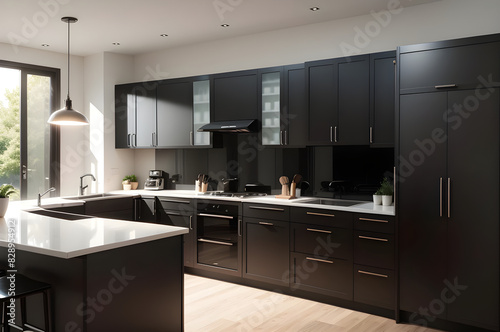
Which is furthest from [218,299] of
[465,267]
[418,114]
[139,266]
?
[418,114]

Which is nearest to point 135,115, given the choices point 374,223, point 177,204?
point 177,204

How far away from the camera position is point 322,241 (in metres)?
A: 4.18

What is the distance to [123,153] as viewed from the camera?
20.8 ft

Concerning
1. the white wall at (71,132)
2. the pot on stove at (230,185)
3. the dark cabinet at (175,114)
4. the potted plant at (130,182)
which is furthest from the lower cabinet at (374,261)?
the white wall at (71,132)

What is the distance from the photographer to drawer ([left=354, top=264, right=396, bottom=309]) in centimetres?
380

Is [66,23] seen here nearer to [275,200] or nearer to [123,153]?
[123,153]

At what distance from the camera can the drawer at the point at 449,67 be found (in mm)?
3336

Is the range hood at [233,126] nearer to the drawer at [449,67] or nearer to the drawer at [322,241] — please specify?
the drawer at [322,241]

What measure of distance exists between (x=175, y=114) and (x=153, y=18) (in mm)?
1327

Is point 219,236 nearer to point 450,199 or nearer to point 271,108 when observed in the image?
point 271,108

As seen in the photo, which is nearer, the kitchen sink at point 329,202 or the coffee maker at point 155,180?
the kitchen sink at point 329,202

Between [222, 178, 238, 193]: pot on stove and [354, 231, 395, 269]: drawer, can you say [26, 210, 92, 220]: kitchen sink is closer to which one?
[222, 178, 238, 193]: pot on stove

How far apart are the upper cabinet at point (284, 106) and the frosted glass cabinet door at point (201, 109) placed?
0.77m

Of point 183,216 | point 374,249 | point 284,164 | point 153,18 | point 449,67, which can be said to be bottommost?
point 374,249
